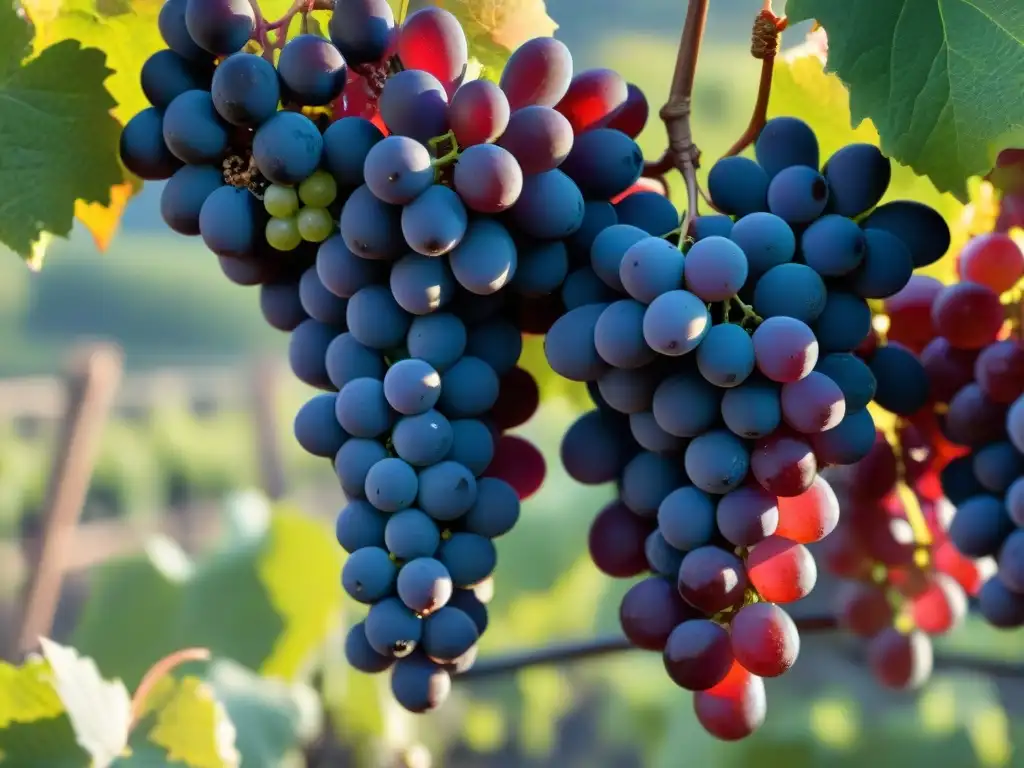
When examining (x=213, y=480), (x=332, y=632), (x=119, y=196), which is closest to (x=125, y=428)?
(x=213, y=480)

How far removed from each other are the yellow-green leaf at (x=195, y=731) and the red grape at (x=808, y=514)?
1.31 ft

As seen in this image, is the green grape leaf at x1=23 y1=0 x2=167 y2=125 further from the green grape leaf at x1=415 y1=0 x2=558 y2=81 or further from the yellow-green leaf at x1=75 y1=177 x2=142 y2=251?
the green grape leaf at x1=415 y1=0 x2=558 y2=81

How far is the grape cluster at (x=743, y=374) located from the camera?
1.41ft

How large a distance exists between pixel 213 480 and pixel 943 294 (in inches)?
205

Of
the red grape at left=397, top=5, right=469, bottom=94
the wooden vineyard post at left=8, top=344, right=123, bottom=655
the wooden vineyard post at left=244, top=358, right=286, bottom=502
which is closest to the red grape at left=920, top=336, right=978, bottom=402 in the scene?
the red grape at left=397, top=5, right=469, bottom=94

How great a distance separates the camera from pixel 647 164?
1.81 feet

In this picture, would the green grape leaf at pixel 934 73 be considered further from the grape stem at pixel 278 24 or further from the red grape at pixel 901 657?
the red grape at pixel 901 657

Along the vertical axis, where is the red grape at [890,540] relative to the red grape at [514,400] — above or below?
above

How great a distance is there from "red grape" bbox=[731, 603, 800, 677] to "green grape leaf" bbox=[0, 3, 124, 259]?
39 centimetres

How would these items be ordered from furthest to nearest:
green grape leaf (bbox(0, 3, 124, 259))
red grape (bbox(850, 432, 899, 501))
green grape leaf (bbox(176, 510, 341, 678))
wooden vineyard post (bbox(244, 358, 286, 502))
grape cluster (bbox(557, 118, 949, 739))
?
wooden vineyard post (bbox(244, 358, 286, 502))
green grape leaf (bbox(176, 510, 341, 678))
red grape (bbox(850, 432, 899, 501))
green grape leaf (bbox(0, 3, 124, 259))
grape cluster (bbox(557, 118, 949, 739))

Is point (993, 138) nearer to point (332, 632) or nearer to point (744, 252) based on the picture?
point (744, 252)

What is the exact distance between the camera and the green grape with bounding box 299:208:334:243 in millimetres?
479

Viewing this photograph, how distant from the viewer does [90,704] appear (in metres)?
0.66

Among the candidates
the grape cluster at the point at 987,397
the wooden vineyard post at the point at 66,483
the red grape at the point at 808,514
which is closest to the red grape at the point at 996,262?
the grape cluster at the point at 987,397
